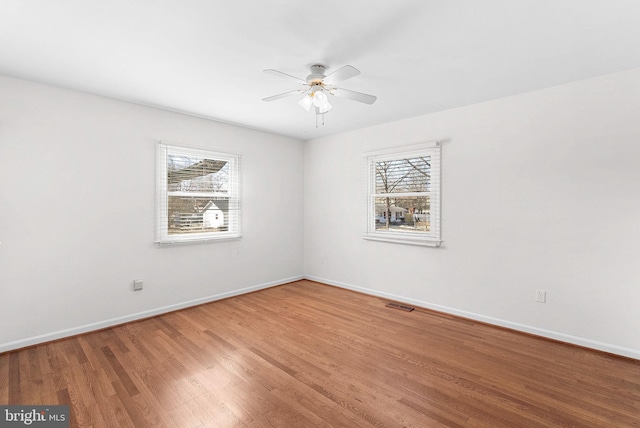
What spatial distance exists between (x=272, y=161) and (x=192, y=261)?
80.8 inches

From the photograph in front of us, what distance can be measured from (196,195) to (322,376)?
293cm

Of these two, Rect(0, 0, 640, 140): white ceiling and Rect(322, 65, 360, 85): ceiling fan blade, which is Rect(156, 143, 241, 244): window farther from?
Rect(322, 65, 360, 85): ceiling fan blade

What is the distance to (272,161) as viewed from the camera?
197 inches

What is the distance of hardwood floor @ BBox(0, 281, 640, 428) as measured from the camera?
1916mm

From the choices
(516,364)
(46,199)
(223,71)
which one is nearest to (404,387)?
(516,364)

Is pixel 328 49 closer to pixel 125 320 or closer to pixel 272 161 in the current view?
pixel 272 161

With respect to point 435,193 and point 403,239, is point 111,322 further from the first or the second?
point 435,193

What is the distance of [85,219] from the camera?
3.18 meters

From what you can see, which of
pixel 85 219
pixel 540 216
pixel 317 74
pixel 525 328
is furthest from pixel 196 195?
pixel 525 328

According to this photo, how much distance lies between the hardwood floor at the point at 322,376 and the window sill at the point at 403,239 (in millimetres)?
981

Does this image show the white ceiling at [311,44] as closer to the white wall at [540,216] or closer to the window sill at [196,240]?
the white wall at [540,216]

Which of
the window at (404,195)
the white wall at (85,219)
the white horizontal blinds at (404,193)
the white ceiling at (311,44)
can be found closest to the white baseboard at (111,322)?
the white wall at (85,219)

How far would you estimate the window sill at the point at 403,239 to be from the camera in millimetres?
3879

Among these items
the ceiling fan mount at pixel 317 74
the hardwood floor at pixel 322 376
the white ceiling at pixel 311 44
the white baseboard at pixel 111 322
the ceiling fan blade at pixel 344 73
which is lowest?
the hardwood floor at pixel 322 376
